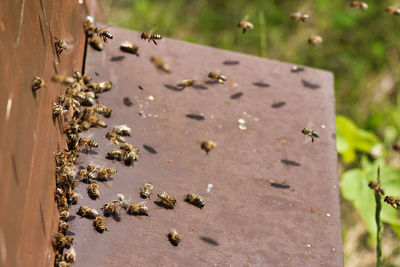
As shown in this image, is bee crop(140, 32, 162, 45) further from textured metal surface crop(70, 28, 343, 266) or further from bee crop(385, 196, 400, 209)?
bee crop(385, 196, 400, 209)

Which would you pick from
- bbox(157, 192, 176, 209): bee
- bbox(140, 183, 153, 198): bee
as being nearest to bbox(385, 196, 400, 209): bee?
bbox(157, 192, 176, 209): bee

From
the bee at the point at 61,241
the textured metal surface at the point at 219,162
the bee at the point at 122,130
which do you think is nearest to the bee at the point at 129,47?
the textured metal surface at the point at 219,162

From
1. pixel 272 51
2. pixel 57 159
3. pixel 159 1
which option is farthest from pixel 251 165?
pixel 159 1

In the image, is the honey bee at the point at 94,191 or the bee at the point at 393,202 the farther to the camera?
the bee at the point at 393,202

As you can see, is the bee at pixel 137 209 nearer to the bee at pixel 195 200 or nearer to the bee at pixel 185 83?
the bee at pixel 195 200

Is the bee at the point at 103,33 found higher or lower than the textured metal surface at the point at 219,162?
higher

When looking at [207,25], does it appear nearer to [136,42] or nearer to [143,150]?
[136,42]
